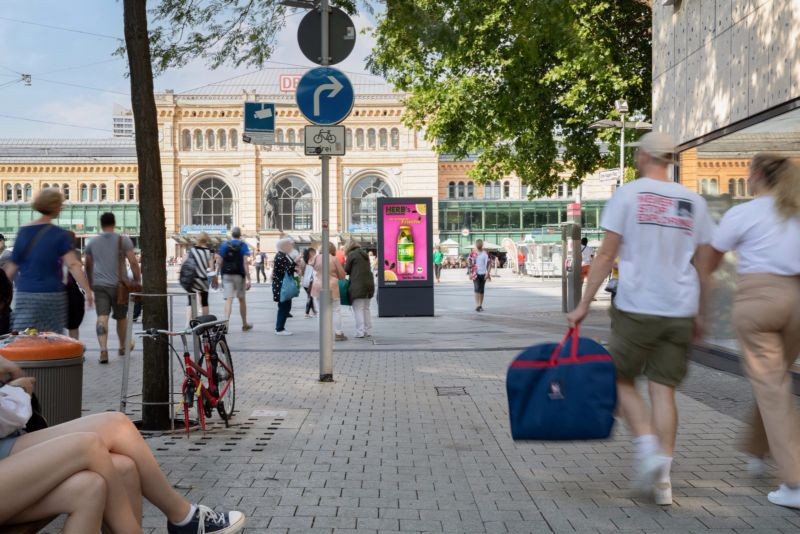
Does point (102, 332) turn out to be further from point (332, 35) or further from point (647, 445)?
point (647, 445)

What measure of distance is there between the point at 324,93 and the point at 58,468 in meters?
6.30

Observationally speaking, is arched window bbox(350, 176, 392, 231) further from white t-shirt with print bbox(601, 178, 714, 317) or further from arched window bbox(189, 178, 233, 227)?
white t-shirt with print bbox(601, 178, 714, 317)

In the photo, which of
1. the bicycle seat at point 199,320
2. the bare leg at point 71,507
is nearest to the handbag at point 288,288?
the bicycle seat at point 199,320

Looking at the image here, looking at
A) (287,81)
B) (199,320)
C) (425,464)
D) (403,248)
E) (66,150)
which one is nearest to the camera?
(425,464)

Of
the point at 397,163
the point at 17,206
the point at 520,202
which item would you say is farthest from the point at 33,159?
the point at 520,202

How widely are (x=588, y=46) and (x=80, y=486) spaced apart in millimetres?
5161

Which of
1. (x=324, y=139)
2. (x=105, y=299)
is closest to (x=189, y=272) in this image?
(x=105, y=299)

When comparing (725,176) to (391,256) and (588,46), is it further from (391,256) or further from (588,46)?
(391,256)

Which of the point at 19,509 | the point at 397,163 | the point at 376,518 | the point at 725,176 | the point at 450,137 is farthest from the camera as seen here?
the point at 397,163

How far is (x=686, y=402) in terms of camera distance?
7500mm

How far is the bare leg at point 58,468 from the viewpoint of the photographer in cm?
290

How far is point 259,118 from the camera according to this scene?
1739cm

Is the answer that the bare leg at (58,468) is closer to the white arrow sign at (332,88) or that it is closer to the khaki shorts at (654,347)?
the khaki shorts at (654,347)

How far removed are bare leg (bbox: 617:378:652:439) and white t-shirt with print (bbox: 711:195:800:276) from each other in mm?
894
